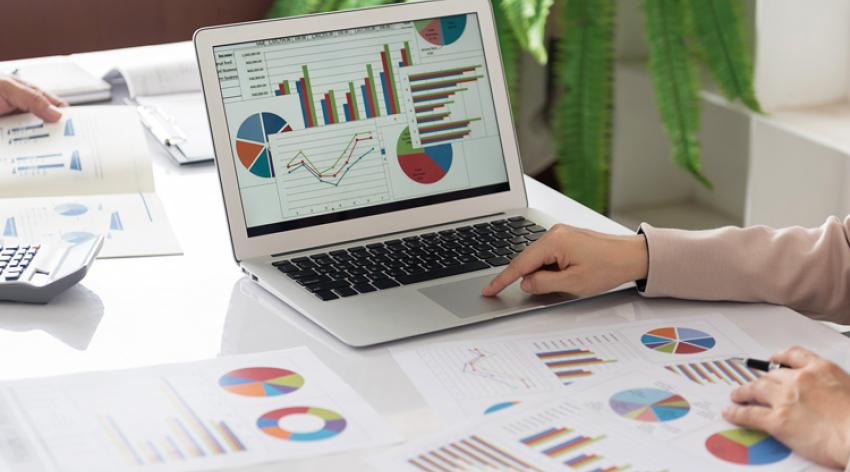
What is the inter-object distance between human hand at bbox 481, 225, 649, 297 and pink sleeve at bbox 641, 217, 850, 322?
24 millimetres

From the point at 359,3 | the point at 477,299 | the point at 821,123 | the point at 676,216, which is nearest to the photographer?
the point at 477,299

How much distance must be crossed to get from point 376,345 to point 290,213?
0.76 ft

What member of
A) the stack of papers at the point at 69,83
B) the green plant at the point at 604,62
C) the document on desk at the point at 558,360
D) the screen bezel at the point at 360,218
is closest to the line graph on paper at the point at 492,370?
the document on desk at the point at 558,360

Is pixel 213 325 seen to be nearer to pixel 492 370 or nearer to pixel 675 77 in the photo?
pixel 492 370

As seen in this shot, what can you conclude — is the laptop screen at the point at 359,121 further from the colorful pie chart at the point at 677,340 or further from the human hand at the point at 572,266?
the colorful pie chart at the point at 677,340

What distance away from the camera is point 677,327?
959 mm

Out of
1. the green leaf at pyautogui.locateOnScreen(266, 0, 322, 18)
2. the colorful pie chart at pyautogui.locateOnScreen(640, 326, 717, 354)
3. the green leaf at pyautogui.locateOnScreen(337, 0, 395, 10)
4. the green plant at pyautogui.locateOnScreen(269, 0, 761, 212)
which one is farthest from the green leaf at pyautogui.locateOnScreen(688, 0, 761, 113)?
the colorful pie chart at pyautogui.locateOnScreen(640, 326, 717, 354)

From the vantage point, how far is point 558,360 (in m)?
0.89

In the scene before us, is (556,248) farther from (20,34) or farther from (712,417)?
(20,34)

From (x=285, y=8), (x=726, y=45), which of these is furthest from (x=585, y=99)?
(x=285, y=8)

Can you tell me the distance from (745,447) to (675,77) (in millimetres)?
1378

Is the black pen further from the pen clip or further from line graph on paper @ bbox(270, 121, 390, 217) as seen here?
the pen clip

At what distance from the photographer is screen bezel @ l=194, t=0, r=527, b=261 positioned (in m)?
1.07

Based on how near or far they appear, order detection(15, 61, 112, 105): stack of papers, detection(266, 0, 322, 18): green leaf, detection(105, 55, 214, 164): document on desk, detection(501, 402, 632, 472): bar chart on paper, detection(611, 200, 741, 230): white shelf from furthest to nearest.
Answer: detection(611, 200, 741, 230): white shelf, detection(266, 0, 322, 18): green leaf, detection(15, 61, 112, 105): stack of papers, detection(105, 55, 214, 164): document on desk, detection(501, 402, 632, 472): bar chart on paper
